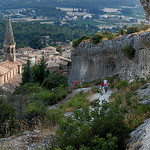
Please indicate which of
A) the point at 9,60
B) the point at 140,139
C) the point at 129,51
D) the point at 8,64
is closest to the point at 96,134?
the point at 140,139

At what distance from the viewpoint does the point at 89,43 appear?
21.4 meters

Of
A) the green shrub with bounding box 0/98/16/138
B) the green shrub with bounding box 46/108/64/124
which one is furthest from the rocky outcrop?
the green shrub with bounding box 0/98/16/138

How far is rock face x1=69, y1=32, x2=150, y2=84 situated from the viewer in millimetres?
13062

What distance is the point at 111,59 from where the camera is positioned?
18.0 m

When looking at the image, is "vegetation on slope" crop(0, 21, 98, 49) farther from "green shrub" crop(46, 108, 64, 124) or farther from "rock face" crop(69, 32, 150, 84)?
"green shrub" crop(46, 108, 64, 124)

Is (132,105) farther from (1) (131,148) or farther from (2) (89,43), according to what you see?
(2) (89,43)

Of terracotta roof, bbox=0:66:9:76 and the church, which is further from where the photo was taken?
the church

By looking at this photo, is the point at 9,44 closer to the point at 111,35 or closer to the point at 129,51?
the point at 111,35

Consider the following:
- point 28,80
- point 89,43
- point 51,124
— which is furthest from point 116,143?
point 28,80

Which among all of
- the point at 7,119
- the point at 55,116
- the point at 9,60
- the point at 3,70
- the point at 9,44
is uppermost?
the point at 55,116

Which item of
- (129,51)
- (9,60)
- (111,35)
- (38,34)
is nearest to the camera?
(129,51)

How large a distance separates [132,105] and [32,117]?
301 cm

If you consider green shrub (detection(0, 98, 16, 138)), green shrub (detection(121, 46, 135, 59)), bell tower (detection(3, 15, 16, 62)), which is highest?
green shrub (detection(121, 46, 135, 59))

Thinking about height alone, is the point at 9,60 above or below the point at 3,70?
above
